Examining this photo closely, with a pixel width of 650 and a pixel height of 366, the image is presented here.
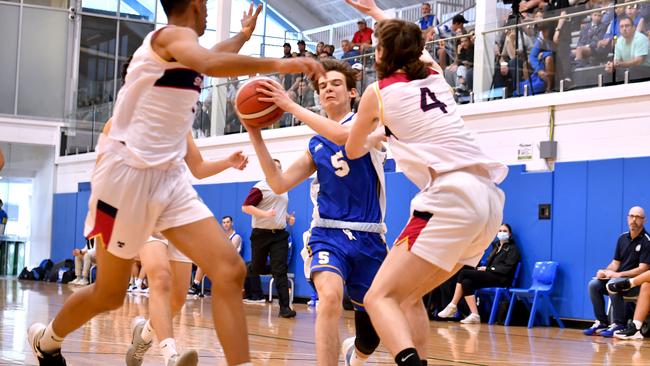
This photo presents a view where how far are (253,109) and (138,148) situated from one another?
81 centimetres

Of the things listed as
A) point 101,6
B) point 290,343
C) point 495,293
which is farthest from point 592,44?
point 101,6

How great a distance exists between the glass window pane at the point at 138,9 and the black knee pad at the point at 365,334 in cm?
2342

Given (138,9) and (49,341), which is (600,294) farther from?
(138,9)

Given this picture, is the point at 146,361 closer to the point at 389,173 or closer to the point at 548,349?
the point at 548,349

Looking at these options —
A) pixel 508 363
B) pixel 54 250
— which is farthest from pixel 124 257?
pixel 54 250

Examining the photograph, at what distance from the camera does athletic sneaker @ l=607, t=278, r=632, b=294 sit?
34.6 feet

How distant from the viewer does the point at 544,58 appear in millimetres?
12602

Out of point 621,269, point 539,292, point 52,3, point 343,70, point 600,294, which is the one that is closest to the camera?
point 343,70

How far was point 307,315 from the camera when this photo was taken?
1287cm

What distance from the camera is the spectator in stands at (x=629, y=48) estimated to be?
37.5 feet

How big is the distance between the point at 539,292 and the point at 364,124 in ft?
27.5

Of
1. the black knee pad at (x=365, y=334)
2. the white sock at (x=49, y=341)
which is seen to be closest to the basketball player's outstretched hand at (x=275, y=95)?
the black knee pad at (x=365, y=334)

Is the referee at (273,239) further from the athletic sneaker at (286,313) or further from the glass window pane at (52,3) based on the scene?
the glass window pane at (52,3)

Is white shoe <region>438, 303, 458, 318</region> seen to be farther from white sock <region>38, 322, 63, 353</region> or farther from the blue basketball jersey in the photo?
white sock <region>38, 322, 63, 353</region>
